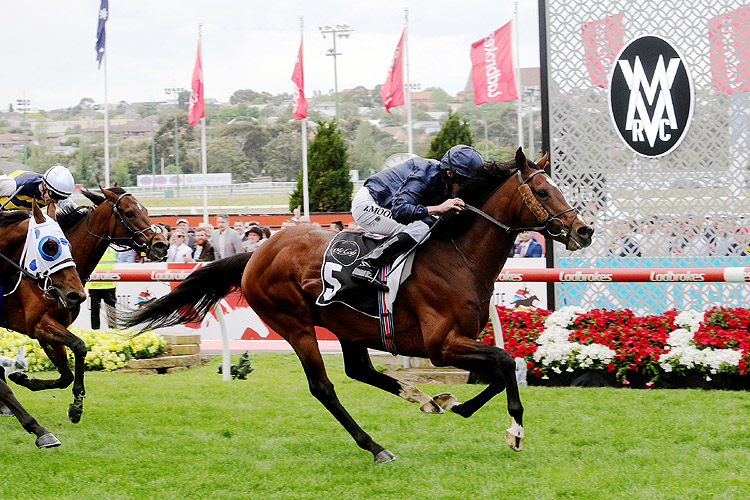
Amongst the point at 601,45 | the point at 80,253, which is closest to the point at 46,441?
the point at 80,253

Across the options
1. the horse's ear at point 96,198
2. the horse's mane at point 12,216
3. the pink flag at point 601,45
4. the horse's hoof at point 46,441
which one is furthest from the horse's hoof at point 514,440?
the pink flag at point 601,45

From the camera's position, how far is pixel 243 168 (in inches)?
2936

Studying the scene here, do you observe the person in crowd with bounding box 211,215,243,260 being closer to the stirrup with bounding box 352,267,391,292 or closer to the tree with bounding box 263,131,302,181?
the stirrup with bounding box 352,267,391,292

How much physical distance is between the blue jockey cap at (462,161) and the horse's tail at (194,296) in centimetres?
176

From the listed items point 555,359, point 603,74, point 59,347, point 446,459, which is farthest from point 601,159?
point 59,347

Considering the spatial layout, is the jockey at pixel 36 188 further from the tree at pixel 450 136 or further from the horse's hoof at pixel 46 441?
the tree at pixel 450 136

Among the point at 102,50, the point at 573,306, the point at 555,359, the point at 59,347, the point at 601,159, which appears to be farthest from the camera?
the point at 102,50

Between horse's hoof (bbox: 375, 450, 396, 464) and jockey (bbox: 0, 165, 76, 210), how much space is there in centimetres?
301

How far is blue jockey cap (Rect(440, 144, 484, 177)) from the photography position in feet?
16.1

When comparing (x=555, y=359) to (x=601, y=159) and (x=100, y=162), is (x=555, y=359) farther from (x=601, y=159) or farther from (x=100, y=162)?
(x=100, y=162)

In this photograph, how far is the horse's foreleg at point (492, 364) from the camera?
179 inches

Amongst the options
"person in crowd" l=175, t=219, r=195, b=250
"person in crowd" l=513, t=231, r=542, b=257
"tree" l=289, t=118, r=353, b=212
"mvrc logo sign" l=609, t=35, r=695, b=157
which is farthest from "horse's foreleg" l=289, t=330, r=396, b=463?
"tree" l=289, t=118, r=353, b=212

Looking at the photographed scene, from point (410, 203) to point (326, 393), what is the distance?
4.01 ft

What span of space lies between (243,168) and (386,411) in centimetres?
6987
